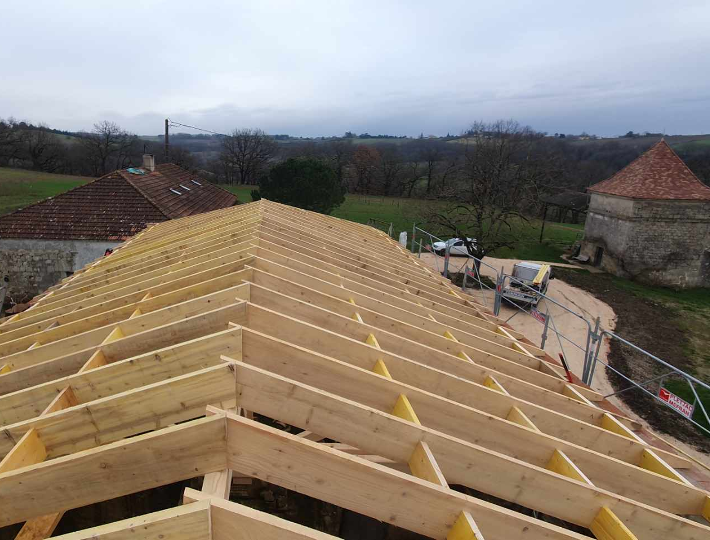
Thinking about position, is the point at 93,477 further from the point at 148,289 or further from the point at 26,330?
the point at 26,330

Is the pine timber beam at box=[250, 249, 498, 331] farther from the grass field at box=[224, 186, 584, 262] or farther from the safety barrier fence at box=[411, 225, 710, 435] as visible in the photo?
the grass field at box=[224, 186, 584, 262]

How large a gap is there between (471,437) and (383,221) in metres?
32.8

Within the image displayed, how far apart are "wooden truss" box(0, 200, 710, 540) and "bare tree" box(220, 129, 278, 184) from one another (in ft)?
173

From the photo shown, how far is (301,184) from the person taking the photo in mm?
26391

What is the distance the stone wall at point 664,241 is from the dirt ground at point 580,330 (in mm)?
3107

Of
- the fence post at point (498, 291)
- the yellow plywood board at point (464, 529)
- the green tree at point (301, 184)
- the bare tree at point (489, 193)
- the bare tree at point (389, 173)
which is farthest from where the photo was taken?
the bare tree at point (389, 173)

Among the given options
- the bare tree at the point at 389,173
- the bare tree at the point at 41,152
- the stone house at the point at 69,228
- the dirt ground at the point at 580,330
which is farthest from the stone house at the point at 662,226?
the bare tree at the point at 41,152

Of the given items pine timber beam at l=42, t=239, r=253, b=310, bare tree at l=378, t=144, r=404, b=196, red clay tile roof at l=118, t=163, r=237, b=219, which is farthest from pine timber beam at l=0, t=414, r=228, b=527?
bare tree at l=378, t=144, r=404, b=196

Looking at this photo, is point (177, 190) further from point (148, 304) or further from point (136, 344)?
point (136, 344)

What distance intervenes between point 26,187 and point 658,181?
47.9 meters

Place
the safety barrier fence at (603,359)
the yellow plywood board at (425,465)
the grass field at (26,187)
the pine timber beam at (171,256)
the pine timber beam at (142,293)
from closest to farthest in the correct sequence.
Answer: the yellow plywood board at (425,465) → the pine timber beam at (142,293) → the pine timber beam at (171,256) → the safety barrier fence at (603,359) → the grass field at (26,187)

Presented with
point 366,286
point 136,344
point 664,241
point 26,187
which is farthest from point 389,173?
point 136,344

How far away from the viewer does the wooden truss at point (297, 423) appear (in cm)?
199

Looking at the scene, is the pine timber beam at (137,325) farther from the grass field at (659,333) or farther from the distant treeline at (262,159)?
the distant treeline at (262,159)
